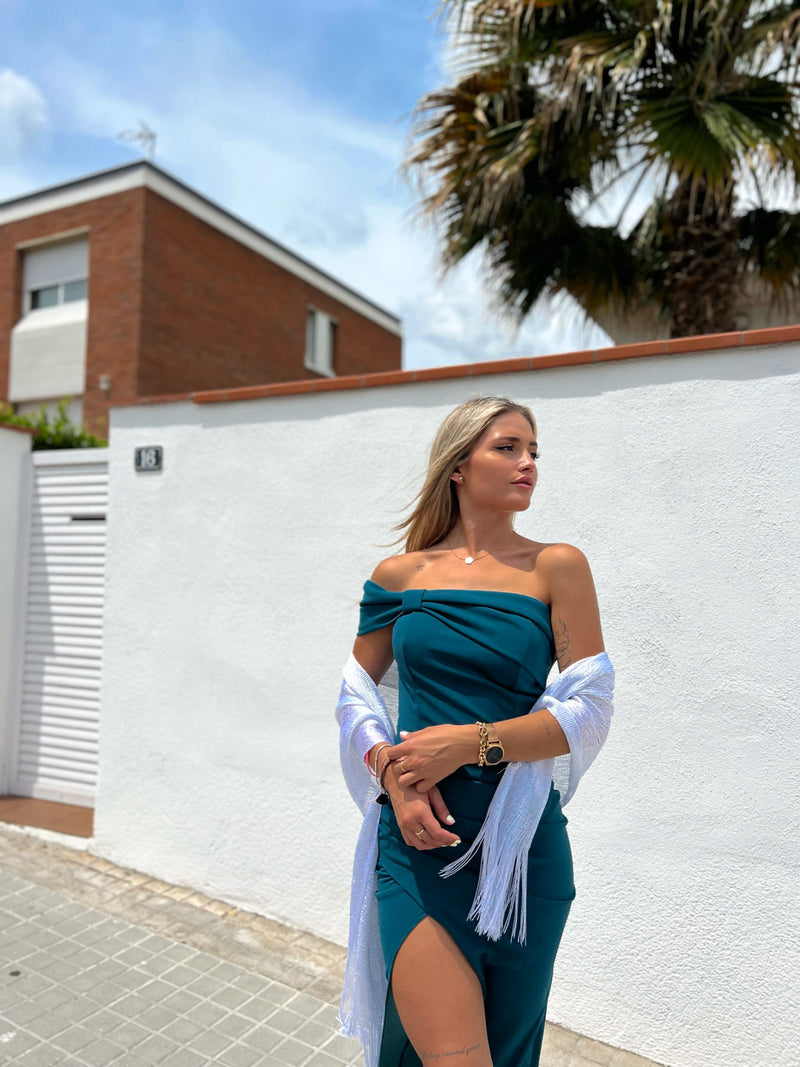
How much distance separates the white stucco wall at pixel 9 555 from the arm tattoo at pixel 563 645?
4.73 meters

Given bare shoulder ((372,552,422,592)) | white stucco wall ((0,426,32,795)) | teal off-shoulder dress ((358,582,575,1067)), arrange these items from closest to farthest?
1. teal off-shoulder dress ((358,582,575,1067))
2. bare shoulder ((372,552,422,592))
3. white stucco wall ((0,426,32,795))

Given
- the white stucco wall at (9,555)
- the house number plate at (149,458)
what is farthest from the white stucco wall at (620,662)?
the white stucco wall at (9,555)

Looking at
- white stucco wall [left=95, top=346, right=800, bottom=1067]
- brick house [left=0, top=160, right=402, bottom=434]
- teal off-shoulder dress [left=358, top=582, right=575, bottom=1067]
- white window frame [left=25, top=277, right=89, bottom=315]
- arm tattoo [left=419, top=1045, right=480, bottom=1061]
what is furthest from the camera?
white window frame [left=25, top=277, right=89, bottom=315]

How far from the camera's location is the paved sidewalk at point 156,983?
115 inches

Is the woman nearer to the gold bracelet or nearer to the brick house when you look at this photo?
the gold bracelet

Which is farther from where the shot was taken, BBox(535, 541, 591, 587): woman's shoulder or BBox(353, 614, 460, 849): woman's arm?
BBox(535, 541, 591, 587): woman's shoulder

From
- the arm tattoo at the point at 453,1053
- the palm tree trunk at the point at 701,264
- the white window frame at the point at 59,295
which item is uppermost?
the white window frame at the point at 59,295

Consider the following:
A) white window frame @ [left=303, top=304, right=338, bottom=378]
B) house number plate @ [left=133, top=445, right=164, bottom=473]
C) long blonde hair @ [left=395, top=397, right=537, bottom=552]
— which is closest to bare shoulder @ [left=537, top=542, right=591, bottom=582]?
long blonde hair @ [left=395, top=397, right=537, bottom=552]

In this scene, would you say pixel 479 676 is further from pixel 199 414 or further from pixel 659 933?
pixel 199 414

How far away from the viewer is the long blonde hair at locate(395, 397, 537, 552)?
195 centimetres

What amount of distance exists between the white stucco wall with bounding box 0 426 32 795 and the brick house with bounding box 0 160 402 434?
23.5 feet

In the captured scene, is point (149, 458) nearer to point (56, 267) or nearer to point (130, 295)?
point (130, 295)

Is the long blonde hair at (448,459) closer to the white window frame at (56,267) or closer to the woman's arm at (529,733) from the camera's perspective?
the woman's arm at (529,733)

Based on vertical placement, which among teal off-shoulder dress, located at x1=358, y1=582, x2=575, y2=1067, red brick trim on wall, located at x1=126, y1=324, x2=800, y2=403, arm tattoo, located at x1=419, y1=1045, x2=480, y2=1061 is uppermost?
red brick trim on wall, located at x1=126, y1=324, x2=800, y2=403
